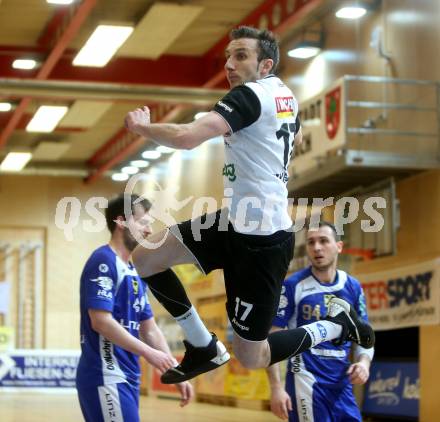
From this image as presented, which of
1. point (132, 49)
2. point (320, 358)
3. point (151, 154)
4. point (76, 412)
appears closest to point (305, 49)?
point (132, 49)

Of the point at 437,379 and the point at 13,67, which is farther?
the point at 13,67

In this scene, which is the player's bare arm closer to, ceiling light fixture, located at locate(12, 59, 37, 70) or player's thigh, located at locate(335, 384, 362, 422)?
player's thigh, located at locate(335, 384, 362, 422)

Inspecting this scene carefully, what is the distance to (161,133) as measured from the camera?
4.66m

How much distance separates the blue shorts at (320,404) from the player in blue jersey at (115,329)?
1.51 meters

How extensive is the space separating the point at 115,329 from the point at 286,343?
37.7 inches

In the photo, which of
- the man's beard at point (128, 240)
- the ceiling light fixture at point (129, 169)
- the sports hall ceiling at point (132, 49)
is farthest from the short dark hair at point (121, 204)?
the ceiling light fixture at point (129, 169)

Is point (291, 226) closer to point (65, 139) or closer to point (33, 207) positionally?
point (65, 139)

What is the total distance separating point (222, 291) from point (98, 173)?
9.52 m

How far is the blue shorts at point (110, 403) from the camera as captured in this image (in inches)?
221

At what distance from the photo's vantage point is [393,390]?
15805 mm

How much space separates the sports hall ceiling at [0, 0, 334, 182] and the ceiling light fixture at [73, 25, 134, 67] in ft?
0.56

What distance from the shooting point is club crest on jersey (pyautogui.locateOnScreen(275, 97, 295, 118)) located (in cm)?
507

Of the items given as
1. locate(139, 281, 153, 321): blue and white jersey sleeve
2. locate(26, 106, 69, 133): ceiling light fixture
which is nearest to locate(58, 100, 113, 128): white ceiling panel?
locate(26, 106, 69, 133): ceiling light fixture

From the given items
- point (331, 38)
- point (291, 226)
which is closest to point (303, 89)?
point (331, 38)
